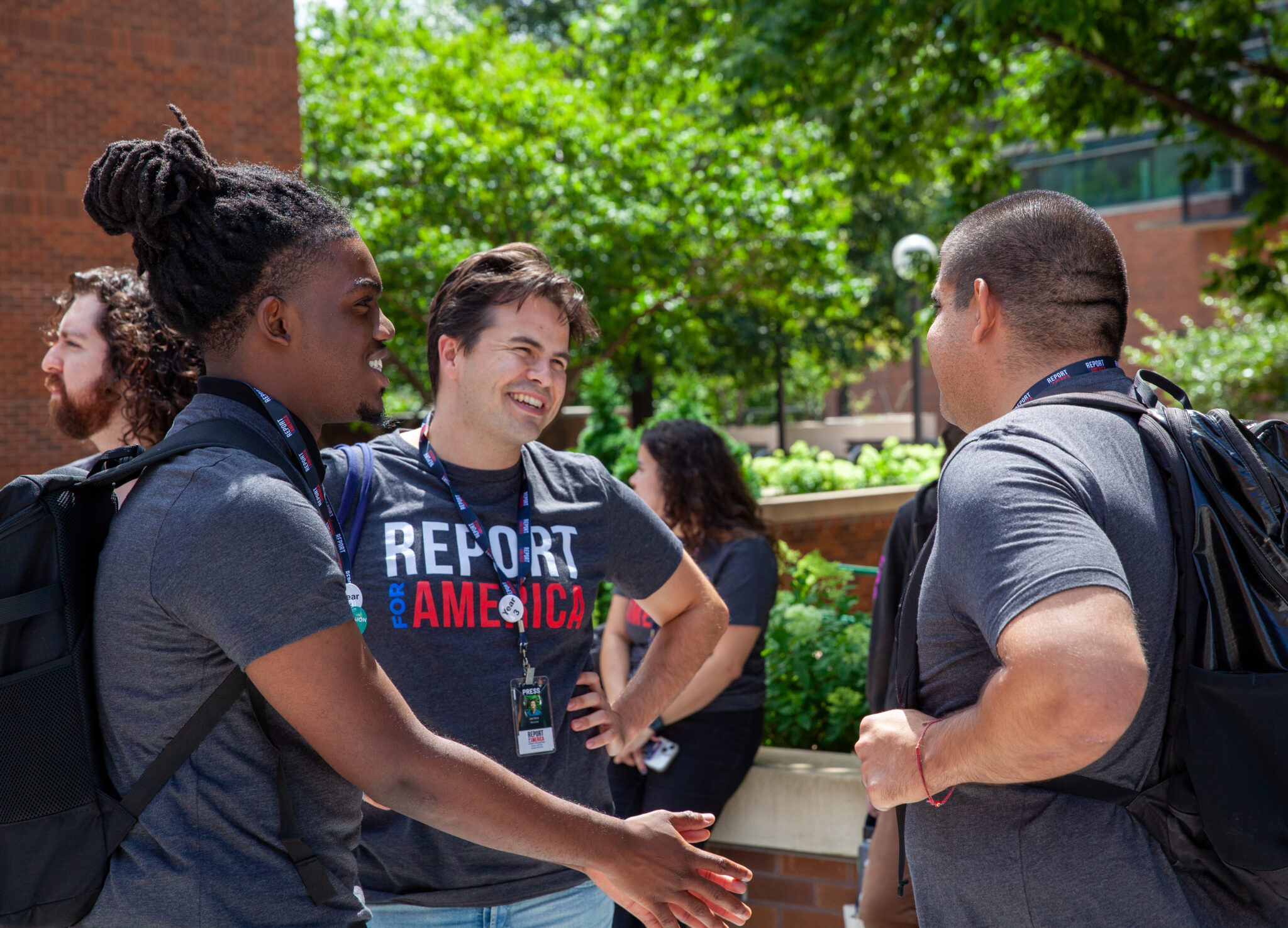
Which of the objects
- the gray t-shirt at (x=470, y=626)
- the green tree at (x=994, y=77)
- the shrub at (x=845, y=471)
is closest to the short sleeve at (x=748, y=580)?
the gray t-shirt at (x=470, y=626)

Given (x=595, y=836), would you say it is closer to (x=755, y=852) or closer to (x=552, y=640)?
(x=552, y=640)

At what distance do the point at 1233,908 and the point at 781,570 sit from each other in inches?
193

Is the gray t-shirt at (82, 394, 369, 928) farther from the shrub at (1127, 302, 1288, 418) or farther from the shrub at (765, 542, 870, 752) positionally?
the shrub at (1127, 302, 1288, 418)

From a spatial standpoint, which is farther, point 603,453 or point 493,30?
point 493,30

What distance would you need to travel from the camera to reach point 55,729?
146 centimetres

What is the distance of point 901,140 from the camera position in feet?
27.7

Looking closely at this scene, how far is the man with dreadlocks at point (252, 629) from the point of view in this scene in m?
1.46

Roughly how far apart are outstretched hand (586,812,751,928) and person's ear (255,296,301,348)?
1.00m

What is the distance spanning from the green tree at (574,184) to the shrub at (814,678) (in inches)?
348

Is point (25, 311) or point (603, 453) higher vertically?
point (25, 311)

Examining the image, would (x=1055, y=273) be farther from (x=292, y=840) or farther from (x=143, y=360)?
(x=143, y=360)

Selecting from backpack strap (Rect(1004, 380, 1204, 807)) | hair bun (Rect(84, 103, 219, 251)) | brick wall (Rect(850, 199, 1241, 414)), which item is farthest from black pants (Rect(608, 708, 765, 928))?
brick wall (Rect(850, 199, 1241, 414))

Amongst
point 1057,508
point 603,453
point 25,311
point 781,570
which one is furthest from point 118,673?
point 25,311

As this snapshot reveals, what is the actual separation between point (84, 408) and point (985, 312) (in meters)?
2.29
